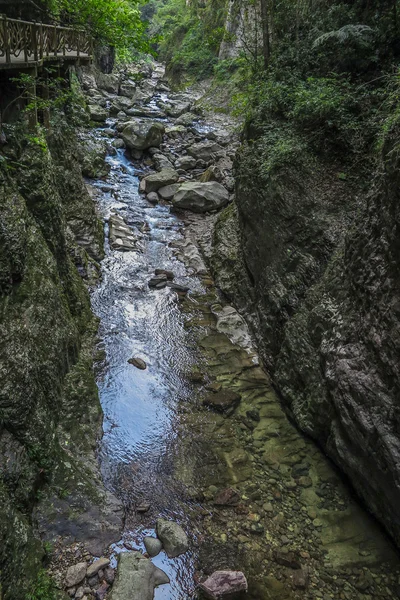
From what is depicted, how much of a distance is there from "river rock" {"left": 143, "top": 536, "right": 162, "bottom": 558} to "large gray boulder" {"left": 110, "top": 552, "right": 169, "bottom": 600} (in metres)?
0.21

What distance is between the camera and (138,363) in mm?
9359

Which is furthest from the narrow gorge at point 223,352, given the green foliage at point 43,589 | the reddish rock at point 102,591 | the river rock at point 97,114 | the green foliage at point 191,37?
the green foliage at point 191,37

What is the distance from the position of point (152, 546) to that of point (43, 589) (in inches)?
62.5

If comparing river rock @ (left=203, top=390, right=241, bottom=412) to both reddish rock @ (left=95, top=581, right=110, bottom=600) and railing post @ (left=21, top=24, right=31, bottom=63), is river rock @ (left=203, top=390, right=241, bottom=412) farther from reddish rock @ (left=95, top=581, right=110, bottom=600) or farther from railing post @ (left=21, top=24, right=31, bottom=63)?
railing post @ (left=21, top=24, right=31, bottom=63)

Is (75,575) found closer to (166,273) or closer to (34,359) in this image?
(34,359)

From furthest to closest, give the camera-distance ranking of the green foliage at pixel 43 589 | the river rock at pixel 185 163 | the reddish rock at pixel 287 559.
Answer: the river rock at pixel 185 163 < the reddish rock at pixel 287 559 < the green foliage at pixel 43 589

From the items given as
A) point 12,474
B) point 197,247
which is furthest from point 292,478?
point 197,247

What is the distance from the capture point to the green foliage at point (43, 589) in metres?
4.68

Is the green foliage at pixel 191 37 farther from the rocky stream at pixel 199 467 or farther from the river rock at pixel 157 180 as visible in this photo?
the rocky stream at pixel 199 467

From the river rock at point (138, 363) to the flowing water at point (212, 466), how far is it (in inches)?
3.9

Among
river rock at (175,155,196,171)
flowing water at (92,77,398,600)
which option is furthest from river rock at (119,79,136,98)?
flowing water at (92,77,398,600)

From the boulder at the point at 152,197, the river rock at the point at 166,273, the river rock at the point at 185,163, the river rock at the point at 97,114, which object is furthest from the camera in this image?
the river rock at the point at 97,114

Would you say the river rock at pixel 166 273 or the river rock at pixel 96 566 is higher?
the river rock at pixel 166 273

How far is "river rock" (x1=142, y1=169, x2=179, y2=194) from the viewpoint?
17.5 m
